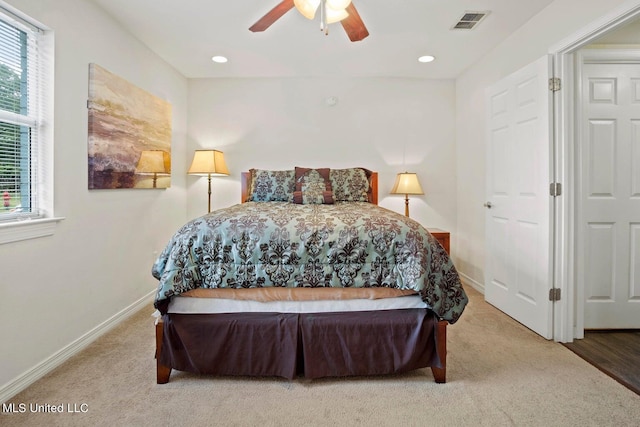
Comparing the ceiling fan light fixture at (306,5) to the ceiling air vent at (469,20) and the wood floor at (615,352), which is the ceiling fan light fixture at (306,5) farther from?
the wood floor at (615,352)

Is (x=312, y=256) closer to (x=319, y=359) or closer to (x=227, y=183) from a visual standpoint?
(x=319, y=359)

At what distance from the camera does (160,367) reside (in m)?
1.84

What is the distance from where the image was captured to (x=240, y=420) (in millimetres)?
1566

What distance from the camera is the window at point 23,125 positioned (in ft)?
5.90

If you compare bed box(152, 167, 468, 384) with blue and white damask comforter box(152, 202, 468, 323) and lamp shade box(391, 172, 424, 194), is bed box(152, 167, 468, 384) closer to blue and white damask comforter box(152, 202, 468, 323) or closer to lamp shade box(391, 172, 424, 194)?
blue and white damask comforter box(152, 202, 468, 323)

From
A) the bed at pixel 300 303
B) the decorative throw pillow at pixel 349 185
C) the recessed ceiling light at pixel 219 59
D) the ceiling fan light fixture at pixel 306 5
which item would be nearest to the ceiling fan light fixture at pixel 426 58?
the decorative throw pillow at pixel 349 185

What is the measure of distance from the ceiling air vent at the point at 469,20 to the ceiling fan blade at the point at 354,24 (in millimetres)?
937

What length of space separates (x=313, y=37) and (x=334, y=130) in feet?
4.13

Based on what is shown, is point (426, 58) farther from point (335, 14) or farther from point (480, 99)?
point (335, 14)

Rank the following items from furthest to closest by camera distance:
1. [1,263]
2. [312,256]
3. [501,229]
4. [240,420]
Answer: [501,229] → [312,256] → [1,263] → [240,420]

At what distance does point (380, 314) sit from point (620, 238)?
2.01 meters

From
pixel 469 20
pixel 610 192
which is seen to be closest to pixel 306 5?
pixel 469 20

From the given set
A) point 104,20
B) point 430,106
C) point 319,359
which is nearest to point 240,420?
point 319,359

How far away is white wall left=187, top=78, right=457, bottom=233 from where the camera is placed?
13.3 ft
